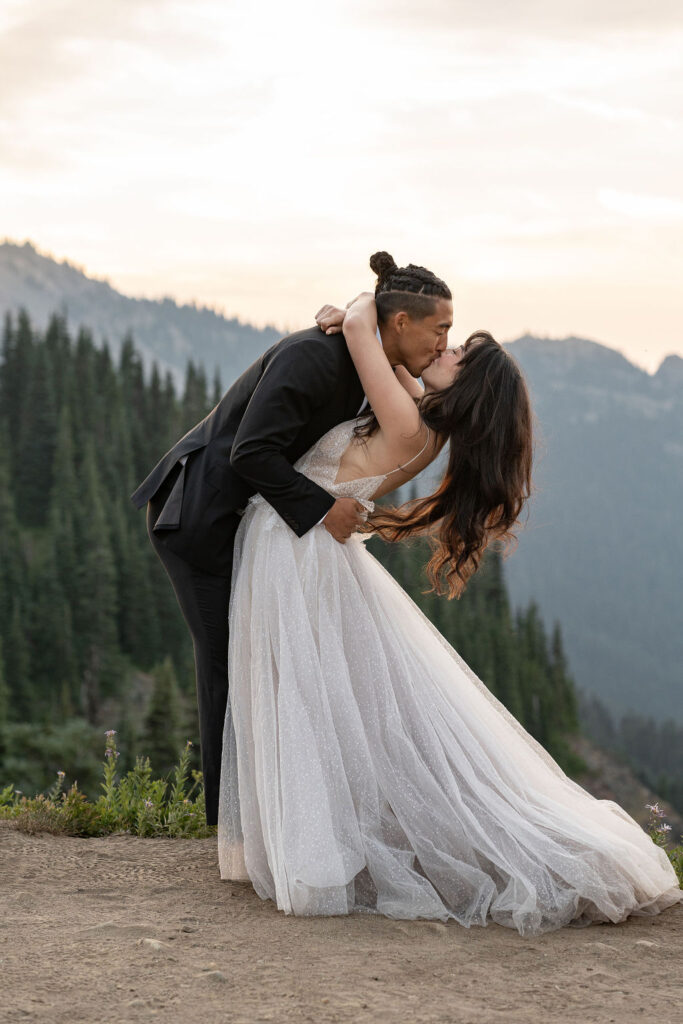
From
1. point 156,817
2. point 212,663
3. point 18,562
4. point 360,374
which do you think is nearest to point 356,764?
point 212,663

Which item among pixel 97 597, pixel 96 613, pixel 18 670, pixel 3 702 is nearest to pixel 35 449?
pixel 97 597

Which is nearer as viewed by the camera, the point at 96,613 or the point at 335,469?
the point at 335,469

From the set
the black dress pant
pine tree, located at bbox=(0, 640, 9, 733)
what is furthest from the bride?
pine tree, located at bbox=(0, 640, 9, 733)

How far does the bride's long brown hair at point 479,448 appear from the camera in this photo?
4.33 m

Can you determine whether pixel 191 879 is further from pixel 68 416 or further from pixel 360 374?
pixel 68 416

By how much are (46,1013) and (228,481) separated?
216 centimetres

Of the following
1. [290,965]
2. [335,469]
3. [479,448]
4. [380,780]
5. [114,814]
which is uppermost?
[479,448]

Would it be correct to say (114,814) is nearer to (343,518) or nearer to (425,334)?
(343,518)

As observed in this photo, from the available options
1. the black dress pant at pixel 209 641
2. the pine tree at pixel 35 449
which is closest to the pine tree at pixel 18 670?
the pine tree at pixel 35 449

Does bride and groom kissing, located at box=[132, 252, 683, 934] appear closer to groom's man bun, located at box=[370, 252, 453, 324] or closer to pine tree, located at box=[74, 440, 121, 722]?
groom's man bun, located at box=[370, 252, 453, 324]

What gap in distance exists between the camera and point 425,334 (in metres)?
4.27

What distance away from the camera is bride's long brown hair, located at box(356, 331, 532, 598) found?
433cm

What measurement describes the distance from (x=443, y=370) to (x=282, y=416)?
70 cm

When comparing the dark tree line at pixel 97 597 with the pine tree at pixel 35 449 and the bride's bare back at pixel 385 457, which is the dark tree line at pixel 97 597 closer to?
the pine tree at pixel 35 449
